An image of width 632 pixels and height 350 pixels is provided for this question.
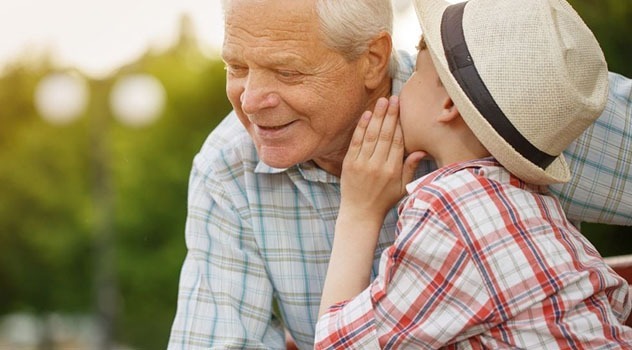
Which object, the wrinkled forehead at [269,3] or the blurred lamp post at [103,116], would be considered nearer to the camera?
the wrinkled forehead at [269,3]

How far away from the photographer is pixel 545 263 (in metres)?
2.21

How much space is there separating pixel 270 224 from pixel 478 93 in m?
0.92

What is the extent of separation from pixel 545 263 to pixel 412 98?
52 cm

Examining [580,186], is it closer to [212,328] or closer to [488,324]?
[488,324]

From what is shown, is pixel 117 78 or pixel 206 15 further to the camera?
pixel 117 78

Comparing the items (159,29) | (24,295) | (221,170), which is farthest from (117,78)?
(221,170)

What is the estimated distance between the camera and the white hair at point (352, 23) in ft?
8.66

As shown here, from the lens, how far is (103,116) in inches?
1027

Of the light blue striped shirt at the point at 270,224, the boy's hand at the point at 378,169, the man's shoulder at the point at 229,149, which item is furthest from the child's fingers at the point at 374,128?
the man's shoulder at the point at 229,149

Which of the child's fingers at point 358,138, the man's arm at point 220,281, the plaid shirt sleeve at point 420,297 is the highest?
the child's fingers at point 358,138

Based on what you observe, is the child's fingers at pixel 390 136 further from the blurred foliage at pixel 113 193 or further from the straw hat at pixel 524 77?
the blurred foliage at pixel 113 193

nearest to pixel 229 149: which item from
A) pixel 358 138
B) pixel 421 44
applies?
pixel 358 138

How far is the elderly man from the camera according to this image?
2641 mm

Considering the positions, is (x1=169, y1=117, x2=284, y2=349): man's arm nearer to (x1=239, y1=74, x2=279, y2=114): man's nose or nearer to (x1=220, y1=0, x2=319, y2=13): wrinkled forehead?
(x1=239, y1=74, x2=279, y2=114): man's nose
